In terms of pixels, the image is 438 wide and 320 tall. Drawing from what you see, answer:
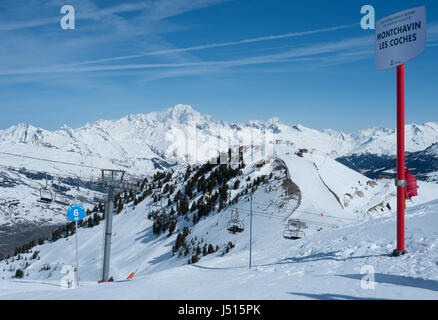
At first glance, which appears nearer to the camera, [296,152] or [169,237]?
[169,237]

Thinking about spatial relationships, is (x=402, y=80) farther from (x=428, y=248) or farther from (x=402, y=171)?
(x=428, y=248)

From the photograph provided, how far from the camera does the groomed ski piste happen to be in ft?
41.5

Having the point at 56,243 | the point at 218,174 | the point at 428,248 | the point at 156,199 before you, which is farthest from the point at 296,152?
the point at 428,248

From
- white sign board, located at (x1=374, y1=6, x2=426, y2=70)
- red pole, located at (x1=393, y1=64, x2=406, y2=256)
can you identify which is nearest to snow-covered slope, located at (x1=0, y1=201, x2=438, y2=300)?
red pole, located at (x1=393, y1=64, x2=406, y2=256)

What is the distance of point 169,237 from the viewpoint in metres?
59.3

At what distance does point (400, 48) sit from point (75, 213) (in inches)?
720

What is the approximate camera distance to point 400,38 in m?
14.3

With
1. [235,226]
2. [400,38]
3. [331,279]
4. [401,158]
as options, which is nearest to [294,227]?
[235,226]

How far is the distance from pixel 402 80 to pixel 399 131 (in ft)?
7.30

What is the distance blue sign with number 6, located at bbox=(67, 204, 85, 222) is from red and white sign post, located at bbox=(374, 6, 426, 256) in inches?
641

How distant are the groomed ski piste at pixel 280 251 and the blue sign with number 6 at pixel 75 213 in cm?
378

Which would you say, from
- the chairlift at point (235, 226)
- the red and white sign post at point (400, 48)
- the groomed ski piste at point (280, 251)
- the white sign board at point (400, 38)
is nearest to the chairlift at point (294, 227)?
the groomed ski piste at point (280, 251)
